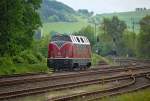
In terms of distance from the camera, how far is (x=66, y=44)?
1684 inches

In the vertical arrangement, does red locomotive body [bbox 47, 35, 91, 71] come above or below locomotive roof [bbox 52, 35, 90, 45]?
below

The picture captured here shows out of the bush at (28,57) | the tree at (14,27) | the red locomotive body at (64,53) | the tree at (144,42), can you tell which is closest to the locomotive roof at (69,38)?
the red locomotive body at (64,53)

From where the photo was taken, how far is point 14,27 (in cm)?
3603

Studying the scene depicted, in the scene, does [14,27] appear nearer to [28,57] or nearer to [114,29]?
[28,57]

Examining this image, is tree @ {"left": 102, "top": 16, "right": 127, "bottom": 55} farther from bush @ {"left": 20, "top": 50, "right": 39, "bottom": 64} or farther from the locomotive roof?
the locomotive roof

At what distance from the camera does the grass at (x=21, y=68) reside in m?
38.2

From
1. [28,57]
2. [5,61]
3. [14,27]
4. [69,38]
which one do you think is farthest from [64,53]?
[14,27]

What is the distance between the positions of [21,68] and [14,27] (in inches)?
232

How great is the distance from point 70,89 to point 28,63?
1878 cm

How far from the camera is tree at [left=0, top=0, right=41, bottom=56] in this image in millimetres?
35250

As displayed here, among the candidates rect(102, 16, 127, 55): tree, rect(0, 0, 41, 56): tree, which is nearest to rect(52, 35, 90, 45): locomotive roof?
rect(0, 0, 41, 56): tree

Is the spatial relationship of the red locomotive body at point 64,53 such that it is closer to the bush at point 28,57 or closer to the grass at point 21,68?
the grass at point 21,68

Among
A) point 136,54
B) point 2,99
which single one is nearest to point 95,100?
point 2,99

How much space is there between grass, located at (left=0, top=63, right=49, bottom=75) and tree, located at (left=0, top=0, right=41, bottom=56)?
4.52ft
